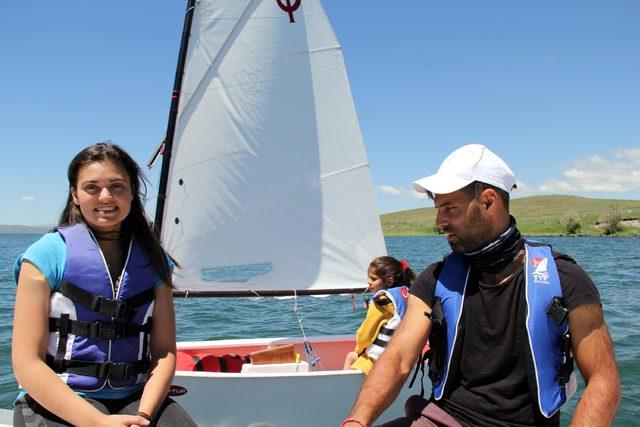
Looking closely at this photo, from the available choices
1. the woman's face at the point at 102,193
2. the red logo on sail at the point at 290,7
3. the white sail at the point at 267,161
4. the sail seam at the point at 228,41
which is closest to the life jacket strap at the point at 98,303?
the woman's face at the point at 102,193

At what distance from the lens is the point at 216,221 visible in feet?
20.4

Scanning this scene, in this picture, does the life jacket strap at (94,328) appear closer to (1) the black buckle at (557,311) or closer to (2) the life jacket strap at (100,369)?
(2) the life jacket strap at (100,369)

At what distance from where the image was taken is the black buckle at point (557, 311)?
6.77 ft

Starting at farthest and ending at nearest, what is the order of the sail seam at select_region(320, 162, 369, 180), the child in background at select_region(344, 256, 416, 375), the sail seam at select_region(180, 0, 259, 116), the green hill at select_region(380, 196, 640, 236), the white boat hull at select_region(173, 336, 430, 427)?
the green hill at select_region(380, 196, 640, 236) → the sail seam at select_region(320, 162, 369, 180) → the sail seam at select_region(180, 0, 259, 116) → the white boat hull at select_region(173, 336, 430, 427) → the child in background at select_region(344, 256, 416, 375)

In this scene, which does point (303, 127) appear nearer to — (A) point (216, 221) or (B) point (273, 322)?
(A) point (216, 221)

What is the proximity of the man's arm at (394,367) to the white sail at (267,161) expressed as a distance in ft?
13.4

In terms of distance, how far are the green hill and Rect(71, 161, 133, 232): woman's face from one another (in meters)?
76.4

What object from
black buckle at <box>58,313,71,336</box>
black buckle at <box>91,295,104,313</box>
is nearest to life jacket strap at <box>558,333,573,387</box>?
black buckle at <box>91,295,104,313</box>

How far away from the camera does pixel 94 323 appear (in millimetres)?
2318

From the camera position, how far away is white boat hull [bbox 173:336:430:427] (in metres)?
4.66

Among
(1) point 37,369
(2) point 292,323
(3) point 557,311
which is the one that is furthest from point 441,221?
(2) point 292,323

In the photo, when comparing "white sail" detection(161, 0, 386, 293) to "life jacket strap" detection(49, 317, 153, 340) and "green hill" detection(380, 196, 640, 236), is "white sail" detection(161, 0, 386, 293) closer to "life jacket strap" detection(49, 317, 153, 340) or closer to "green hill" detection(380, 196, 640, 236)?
"life jacket strap" detection(49, 317, 153, 340)

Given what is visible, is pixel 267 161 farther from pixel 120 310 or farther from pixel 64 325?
pixel 64 325

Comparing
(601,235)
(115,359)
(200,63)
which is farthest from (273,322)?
(601,235)
